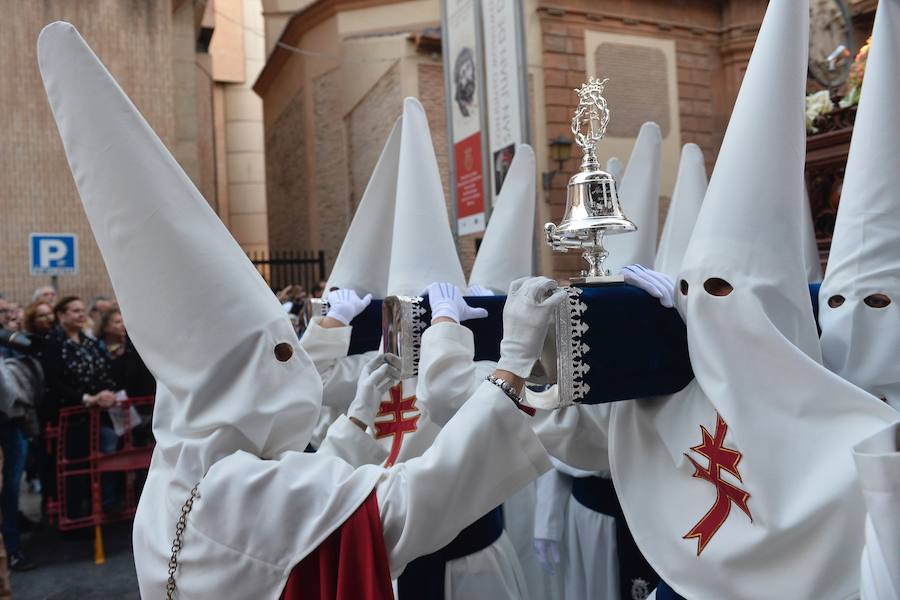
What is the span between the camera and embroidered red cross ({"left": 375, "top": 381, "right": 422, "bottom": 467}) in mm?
3040

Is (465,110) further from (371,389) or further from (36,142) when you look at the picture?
(371,389)

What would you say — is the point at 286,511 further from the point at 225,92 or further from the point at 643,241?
the point at 225,92

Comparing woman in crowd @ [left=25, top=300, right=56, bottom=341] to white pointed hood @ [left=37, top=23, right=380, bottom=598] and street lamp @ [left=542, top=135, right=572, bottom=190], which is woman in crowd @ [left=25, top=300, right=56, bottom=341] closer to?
white pointed hood @ [left=37, top=23, right=380, bottom=598]

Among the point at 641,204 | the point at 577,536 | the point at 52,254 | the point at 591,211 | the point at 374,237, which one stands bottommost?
the point at 577,536

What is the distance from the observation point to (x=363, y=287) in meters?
3.84

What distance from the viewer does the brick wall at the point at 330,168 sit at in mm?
16516

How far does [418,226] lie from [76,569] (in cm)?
401

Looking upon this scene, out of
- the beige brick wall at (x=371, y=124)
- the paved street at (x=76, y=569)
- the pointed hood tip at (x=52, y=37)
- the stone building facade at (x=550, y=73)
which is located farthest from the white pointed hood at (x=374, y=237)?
the beige brick wall at (x=371, y=124)

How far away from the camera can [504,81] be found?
7.79m

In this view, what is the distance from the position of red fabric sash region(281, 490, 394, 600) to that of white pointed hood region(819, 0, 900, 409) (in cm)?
156

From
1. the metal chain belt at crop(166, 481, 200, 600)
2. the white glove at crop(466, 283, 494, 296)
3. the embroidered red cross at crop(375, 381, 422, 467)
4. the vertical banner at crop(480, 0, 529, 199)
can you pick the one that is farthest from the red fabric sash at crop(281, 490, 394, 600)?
the vertical banner at crop(480, 0, 529, 199)

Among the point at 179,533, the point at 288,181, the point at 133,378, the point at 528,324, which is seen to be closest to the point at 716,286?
the point at 528,324

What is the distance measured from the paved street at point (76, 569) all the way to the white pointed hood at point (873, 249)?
4494 mm

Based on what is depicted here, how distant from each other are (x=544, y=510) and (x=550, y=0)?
10855mm
